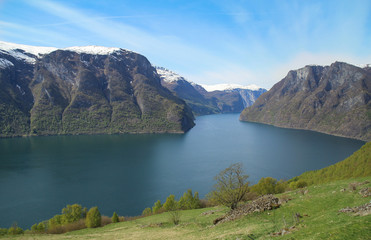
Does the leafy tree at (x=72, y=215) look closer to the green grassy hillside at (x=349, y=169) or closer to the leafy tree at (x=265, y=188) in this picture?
the leafy tree at (x=265, y=188)

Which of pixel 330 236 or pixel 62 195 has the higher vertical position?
pixel 330 236

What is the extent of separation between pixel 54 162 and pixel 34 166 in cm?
1019

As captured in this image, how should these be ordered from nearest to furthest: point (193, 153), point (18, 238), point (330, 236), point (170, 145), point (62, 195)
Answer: point (330, 236) → point (18, 238) → point (62, 195) → point (193, 153) → point (170, 145)

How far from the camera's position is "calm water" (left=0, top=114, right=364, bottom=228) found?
79.9 m

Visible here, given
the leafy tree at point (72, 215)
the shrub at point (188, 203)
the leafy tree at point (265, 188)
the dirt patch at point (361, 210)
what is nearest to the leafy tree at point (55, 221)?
the leafy tree at point (72, 215)

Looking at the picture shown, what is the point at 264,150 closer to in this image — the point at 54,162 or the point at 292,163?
the point at 292,163

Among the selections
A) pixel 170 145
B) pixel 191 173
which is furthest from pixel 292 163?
pixel 170 145

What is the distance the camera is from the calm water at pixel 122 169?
79.9m

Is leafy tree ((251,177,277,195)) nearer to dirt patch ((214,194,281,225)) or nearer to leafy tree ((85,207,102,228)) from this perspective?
dirt patch ((214,194,281,225))

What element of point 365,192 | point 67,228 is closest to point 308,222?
point 365,192

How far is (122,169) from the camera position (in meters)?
120

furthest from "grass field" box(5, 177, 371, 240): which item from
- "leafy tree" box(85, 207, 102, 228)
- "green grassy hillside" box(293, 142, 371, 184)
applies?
"green grassy hillside" box(293, 142, 371, 184)

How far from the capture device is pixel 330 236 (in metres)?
14.8

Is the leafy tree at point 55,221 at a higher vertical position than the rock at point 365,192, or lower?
lower
